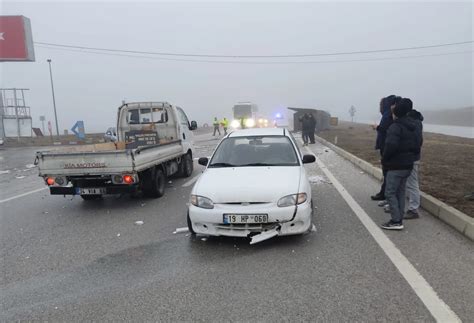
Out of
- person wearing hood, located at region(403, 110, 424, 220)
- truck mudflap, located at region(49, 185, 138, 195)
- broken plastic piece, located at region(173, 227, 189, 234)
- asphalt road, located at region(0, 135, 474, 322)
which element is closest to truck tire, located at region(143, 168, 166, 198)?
truck mudflap, located at region(49, 185, 138, 195)

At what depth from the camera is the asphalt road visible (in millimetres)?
3291

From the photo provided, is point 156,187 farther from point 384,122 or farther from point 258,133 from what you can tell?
point 384,122

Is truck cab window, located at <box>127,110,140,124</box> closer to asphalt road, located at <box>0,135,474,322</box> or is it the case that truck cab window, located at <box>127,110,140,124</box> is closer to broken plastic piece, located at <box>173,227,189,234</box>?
asphalt road, located at <box>0,135,474,322</box>

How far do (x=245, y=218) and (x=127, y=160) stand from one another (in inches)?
125

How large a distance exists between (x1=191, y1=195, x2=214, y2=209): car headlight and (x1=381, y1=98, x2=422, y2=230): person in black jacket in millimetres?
2662

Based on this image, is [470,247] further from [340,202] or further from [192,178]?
[192,178]

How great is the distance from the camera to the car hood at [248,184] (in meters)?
4.65

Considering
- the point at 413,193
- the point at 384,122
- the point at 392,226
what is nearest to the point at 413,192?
the point at 413,193

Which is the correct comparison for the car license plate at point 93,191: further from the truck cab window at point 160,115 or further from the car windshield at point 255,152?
the truck cab window at point 160,115

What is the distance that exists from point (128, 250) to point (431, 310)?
370cm

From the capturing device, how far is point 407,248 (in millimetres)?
4547

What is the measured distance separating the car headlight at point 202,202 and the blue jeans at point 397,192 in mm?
2650

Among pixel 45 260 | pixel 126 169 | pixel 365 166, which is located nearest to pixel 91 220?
pixel 126 169

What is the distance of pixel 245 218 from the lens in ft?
14.8
